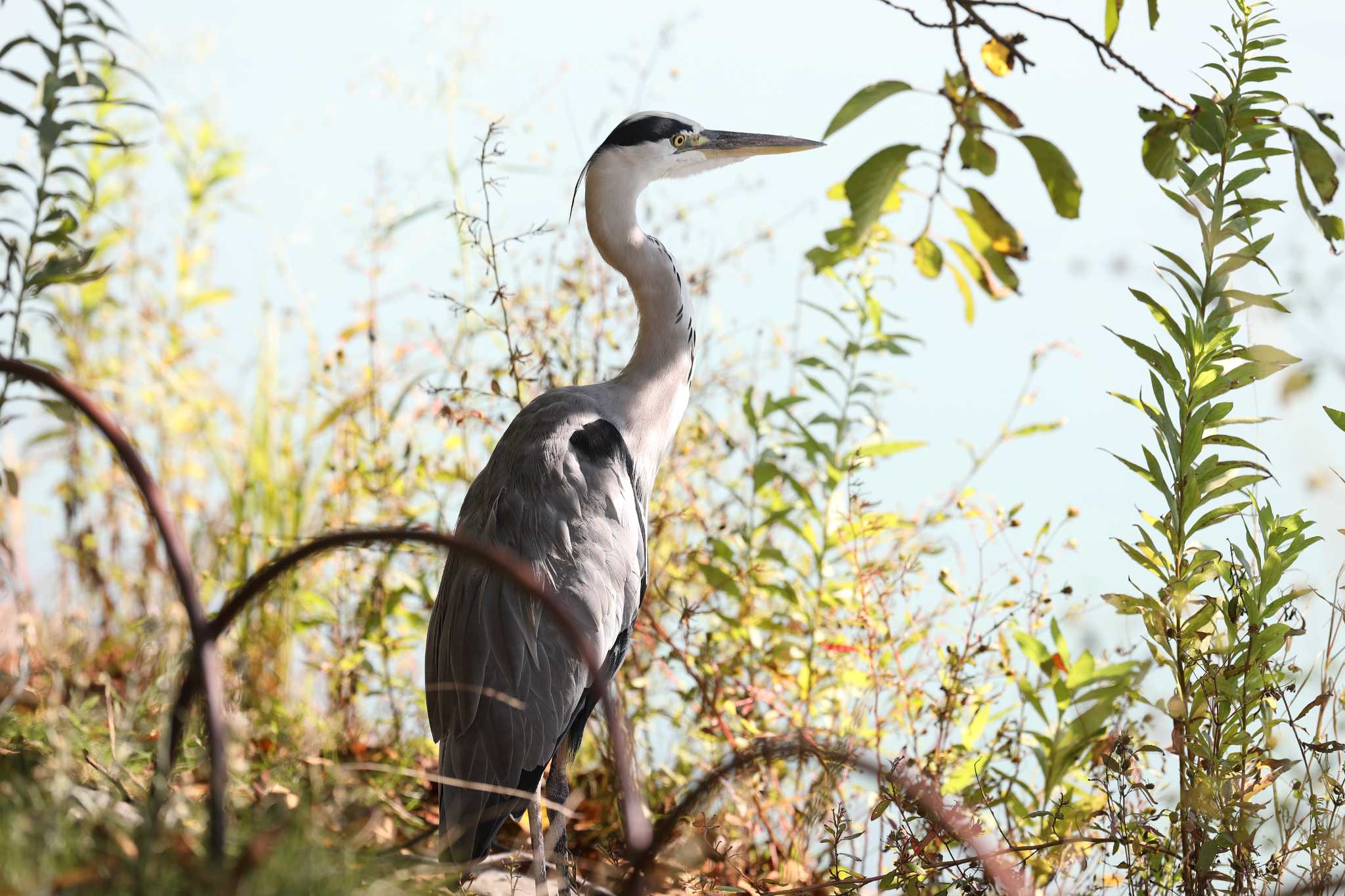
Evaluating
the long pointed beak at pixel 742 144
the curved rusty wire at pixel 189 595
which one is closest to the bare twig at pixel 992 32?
the long pointed beak at pixel 742 144

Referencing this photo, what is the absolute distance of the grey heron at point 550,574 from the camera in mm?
2328

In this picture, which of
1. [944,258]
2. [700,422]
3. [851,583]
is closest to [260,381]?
[700,422]

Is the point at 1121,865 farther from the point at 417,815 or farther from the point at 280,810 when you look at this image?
the point at 417,815

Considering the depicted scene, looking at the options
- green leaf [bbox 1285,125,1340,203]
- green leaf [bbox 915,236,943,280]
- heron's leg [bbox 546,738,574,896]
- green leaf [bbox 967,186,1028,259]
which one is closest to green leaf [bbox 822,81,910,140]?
green leaf [bbox 967,186,1028,259]

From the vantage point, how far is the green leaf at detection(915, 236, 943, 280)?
222cm

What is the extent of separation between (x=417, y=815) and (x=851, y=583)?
4.41ft

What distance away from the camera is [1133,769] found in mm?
2162

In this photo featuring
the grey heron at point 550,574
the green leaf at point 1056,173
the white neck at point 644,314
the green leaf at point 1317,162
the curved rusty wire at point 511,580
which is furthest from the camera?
the white neck at point 644,314

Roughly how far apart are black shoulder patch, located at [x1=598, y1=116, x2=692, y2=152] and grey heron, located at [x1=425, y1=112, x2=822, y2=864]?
206 millimetres

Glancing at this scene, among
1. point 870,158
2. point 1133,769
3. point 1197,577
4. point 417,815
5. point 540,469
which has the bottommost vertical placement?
point 417,815

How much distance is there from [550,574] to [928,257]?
0.96m

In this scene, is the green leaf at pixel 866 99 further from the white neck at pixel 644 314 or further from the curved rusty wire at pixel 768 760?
the curved rusty wire at pixel 768 760

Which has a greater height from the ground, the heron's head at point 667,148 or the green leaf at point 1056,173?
the heron's head at point 667,148

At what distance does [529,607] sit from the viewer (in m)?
2.38
